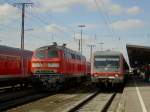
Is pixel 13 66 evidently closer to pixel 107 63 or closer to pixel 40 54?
pixel 40 54

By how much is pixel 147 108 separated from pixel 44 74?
1178cm

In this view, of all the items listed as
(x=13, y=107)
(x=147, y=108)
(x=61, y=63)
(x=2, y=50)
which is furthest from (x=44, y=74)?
(x=147, y=108)

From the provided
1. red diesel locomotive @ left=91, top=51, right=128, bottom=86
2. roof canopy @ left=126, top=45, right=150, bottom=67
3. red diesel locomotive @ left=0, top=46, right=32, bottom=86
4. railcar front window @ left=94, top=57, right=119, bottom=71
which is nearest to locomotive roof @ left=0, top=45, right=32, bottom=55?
red diesel locomotive @ left=0, top=46, right=32, bottom=86

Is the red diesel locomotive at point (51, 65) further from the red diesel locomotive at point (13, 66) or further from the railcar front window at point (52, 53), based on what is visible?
the red diesel locomotive at point (13, 66)

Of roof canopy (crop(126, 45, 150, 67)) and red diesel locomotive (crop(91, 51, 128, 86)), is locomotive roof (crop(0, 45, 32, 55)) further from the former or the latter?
roof canopy (crop(126, 45, 150, 67))

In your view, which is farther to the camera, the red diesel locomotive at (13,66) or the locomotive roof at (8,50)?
the locomotive roof at (8,50)

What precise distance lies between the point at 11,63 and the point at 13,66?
559 mm

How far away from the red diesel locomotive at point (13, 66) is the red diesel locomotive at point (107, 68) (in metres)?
5.03

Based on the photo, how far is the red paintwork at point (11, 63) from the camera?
26.8 metres

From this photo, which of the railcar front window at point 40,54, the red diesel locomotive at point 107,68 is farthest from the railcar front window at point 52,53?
the red diesel locomotive at point 107,68

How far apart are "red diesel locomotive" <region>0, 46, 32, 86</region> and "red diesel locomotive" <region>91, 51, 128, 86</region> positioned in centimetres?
503

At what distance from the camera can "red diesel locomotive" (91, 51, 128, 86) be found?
1176 inches

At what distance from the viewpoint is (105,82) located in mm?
30125

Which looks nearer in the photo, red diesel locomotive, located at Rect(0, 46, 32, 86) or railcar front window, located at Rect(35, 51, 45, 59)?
red diesel locomotive, located at Rect(0, 46, 32, 86)
